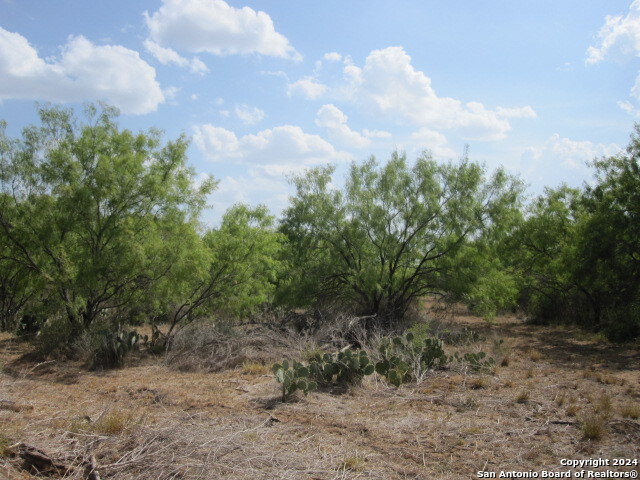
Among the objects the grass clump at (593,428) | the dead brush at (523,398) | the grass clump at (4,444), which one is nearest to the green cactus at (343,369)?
the dead brush at (523,398)

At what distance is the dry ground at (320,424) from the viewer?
5.16 meters

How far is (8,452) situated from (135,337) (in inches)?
320

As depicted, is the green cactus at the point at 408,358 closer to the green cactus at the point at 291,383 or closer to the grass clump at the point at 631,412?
the green cactus at the point at 291,383

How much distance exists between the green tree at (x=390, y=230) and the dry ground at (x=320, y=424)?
→ 575 cm

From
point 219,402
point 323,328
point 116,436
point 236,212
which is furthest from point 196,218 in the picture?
point 116,436

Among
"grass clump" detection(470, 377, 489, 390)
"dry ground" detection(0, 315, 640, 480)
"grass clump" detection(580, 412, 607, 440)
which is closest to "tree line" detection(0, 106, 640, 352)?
"dry ground" detection(0, 315, 640, 480)

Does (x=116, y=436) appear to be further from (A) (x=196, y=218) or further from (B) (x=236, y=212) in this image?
(B) (x=236, y=212)

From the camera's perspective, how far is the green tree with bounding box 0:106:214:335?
41.0 feet

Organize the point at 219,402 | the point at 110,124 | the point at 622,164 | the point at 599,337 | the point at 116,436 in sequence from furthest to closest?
the point at 599,337
the point at 622,164
the point at 110,124
the point at 219,402
the point at 116,436

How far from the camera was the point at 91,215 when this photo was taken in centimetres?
1280

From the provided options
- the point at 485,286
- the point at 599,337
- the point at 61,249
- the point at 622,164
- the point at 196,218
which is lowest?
the point at 599,337

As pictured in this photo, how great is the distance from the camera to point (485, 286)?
15.6m

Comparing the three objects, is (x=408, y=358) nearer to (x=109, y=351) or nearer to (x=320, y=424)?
(x=320, y=424)

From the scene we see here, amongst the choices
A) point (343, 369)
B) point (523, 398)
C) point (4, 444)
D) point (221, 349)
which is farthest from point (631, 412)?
point (221, 349)
